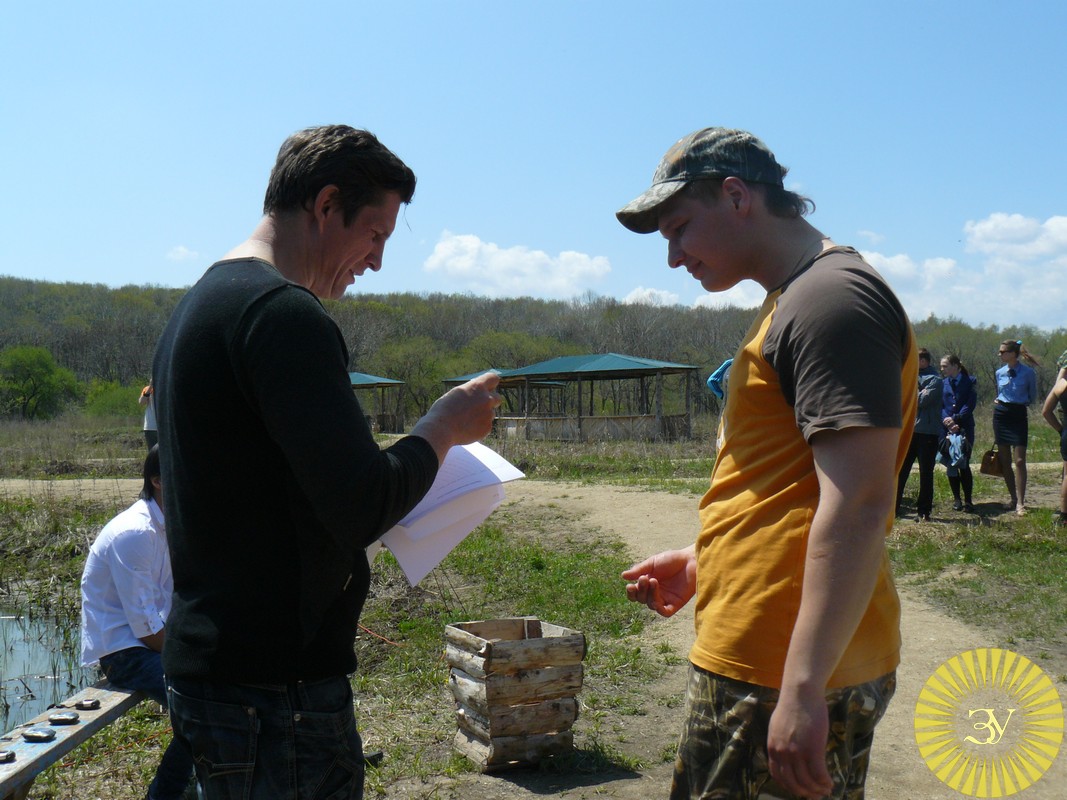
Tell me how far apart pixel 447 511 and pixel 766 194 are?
3.08ft

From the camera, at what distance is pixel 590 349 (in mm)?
65688

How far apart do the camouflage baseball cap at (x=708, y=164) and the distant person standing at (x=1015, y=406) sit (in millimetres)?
10133

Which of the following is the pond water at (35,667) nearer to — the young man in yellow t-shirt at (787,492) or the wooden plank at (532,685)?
the wooden plank at (532,685)

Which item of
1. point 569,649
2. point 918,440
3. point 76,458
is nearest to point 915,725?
point 569,649

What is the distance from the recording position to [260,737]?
1.70m

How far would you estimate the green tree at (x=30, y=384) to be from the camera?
50156mm

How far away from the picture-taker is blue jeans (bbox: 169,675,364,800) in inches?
66.6

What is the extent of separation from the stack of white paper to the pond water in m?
5.89

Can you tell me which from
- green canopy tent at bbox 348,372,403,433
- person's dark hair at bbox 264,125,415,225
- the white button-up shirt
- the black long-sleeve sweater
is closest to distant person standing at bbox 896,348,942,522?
the white button-up shirt

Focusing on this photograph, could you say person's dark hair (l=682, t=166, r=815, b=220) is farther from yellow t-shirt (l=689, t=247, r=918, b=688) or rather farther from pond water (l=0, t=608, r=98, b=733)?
pond water (l=0, t=608, r=98, b=733)

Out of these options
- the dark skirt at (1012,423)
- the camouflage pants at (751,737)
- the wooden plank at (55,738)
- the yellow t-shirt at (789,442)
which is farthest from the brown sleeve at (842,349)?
the dark skirt at (1012,423)

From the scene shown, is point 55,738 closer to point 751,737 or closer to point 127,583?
point 127,583

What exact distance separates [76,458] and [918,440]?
66.5ft

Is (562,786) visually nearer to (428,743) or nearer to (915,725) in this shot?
(428,743)
